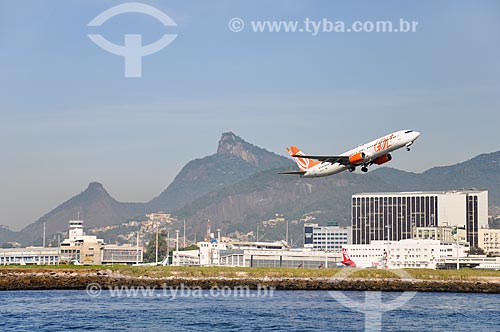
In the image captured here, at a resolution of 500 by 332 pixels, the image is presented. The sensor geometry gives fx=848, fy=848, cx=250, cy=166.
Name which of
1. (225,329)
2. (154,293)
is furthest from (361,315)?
(154,293)

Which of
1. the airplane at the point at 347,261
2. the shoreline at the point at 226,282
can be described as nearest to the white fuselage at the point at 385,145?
the shoreline at the point at 226,282

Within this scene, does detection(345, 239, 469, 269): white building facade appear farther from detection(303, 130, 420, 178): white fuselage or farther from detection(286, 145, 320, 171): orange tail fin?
detection(303, 130, 420, 178): white fuselage

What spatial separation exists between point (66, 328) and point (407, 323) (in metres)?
24.0

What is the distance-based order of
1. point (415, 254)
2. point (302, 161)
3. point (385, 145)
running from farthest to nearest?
point (415, 254)
point (302, 161)
point (385, 145)

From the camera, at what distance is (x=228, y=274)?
11588 centimetres

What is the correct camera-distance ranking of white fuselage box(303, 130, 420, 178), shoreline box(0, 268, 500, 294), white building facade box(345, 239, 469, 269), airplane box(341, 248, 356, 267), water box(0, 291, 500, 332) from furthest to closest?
white building facade box(345, 239, 469, 269)
airplane box(341, 248, 356, 267)
shoreline box(0, 268, 500, 294)
white fuselage box(303, 130, 420, 178)
water box(0, 291, 500, 332)

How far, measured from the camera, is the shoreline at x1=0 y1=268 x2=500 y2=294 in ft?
333

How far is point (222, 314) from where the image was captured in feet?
212

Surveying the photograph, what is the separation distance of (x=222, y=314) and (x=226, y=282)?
41.9 metres

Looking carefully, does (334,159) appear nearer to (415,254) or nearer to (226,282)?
(226,282)

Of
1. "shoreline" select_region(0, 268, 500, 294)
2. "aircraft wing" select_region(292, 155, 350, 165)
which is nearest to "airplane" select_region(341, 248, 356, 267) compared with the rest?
"shoreline" select_region(0, 268, 500, 294)

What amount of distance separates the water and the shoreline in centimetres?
1296

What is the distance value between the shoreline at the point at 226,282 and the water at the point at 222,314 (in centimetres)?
1296

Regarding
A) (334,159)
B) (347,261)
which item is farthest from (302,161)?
(347,261)
